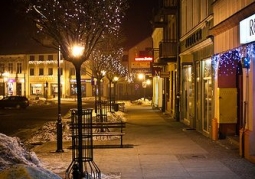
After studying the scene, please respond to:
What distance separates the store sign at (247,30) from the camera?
11555 mm

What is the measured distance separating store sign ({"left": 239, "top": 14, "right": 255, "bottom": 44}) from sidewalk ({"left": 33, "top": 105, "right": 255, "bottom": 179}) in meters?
3.31

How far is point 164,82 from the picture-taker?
3694cm

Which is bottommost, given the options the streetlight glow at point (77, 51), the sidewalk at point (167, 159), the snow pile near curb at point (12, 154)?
the sidewalk at point (167, 159)

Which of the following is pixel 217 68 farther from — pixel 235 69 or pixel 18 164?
pixel 18 164

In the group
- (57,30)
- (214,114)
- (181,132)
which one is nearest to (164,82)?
(181,132)

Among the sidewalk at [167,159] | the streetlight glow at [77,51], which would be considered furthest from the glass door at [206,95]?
the streetlight glow at [77,51]

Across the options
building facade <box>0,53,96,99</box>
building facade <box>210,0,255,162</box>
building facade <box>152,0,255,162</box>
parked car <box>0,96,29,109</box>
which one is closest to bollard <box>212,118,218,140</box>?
building facade <box>152,0,255,162</box>

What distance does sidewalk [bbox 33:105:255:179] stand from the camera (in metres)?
11.1

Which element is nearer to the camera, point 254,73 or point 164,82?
point 254,73

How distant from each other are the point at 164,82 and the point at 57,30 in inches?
1046

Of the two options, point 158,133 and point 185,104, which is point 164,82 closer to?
point 185,104

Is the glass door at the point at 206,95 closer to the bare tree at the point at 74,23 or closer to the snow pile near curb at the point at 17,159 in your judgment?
the bare tree at the point at 74,23

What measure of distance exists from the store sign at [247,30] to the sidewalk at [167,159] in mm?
3309

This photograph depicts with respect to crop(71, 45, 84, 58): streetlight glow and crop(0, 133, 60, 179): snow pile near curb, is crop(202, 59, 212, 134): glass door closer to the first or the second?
crop(0, 133, 60, 179): snow pile near curb
